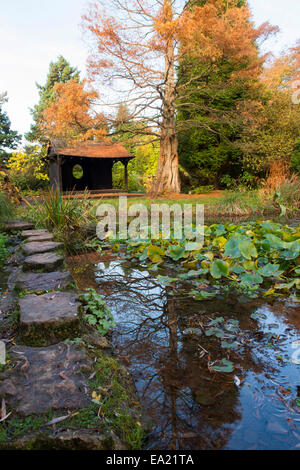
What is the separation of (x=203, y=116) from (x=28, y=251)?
40.4 feet

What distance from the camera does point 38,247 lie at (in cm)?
310

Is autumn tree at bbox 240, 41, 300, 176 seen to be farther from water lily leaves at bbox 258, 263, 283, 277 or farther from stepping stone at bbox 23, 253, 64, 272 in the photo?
stepping stone at bbox 23, 253, 64, 272

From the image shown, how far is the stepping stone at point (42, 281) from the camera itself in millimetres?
2127

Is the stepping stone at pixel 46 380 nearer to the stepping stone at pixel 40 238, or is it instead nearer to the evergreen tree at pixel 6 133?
the stepping stone at pixel 40 238

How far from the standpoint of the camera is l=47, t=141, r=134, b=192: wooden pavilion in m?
13.4

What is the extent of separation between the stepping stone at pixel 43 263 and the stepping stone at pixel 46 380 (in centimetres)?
117

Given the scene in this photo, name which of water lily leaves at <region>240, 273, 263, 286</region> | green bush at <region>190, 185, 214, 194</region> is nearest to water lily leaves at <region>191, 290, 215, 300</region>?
water lily leaves at <region>240, 273, 263, 286</region>

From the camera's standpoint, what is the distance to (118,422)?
3.75 ft

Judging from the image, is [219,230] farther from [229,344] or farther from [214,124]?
[214,124]

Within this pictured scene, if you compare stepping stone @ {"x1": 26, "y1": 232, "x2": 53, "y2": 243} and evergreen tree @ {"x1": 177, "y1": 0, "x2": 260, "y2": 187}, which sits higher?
evergreen tree @ {"x1": 177, "y1": 0, "x2": 260, "y2": 187}

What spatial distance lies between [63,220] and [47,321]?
3454mm

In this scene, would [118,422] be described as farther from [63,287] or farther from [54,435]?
[63,287]

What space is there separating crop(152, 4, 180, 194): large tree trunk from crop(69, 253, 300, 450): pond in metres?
9.24

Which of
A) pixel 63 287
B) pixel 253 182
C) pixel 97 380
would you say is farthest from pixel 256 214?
pixel 97 380
